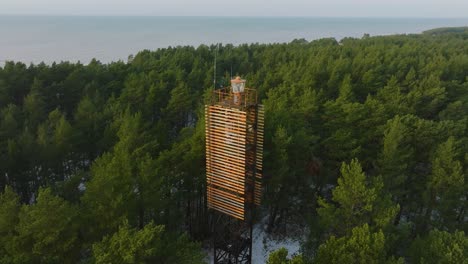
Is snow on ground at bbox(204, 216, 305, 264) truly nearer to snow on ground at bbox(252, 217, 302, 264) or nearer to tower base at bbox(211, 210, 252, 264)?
snow on ground at bbox(252, 217, 302, 264)

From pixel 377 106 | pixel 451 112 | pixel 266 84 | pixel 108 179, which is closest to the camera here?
pixel 108 179

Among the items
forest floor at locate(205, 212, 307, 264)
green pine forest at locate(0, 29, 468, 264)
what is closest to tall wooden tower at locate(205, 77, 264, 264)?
green pine forest at locate(0, 29, 468, 264)

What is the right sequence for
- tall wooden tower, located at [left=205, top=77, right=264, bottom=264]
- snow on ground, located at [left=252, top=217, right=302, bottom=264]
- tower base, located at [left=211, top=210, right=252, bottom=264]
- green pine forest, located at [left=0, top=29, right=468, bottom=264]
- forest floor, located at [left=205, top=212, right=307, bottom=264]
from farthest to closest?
1. forest floor, located at [left=205, top=212, right=307, bottom=264]
2. snow on ground, located at [left=252, top=217, right=302, bottom=264]
3. tower base, located at [left=211, top=210, right=252, bottom=264]
4. tall wooden tower, located at [left=205, top=77, right=264, bottom=264]
5. green pine forest, located at [left=0, top=29, right=468, bottom=264]

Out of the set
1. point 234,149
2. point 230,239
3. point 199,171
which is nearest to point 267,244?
point 230,239

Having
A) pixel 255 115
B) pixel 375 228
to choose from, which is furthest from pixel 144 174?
pixel 375 228

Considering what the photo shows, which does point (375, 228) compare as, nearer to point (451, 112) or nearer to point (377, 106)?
point (377, 106)
